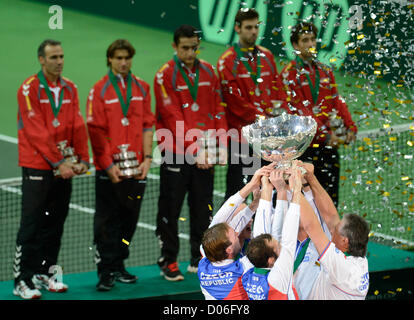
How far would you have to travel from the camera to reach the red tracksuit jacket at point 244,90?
7.92 m

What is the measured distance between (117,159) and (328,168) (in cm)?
205

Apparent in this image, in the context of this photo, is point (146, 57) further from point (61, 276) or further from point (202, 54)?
point (61, 276)

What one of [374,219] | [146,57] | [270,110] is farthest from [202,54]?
[270,110]

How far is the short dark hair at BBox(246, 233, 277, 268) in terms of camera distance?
491cm

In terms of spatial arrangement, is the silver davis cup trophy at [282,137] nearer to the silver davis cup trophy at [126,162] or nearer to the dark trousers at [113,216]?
the silver davis cup trophy at [126,162]

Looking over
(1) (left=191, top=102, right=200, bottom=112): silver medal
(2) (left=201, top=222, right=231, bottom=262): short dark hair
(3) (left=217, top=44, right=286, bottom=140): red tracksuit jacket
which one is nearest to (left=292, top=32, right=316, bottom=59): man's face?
(3) (left=217, top=44, right=286, bottom=140): red tracksuit jacket

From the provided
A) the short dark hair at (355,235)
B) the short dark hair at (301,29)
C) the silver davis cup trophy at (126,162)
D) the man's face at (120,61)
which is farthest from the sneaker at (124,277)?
the short dark hair at (355,235)

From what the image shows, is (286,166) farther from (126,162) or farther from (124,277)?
(124,277)

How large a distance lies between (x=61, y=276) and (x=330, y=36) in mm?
8141

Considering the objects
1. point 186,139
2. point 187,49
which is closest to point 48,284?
point 186,139

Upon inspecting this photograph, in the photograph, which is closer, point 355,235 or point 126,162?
point 355,235

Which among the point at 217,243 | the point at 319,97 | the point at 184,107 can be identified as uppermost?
the point at 319,97

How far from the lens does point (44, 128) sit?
7.33 meters

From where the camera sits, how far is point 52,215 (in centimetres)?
740
